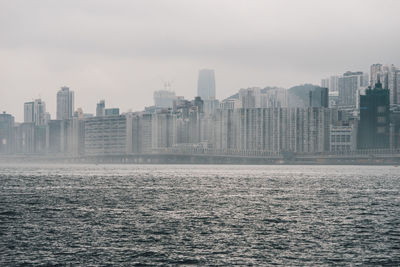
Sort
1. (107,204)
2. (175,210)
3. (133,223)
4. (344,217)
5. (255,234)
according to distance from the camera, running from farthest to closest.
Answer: (107,204), (175,210), (344,217), (133,223), (255,234)

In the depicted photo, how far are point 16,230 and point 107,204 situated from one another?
1190 inches

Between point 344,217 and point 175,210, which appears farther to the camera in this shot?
point 175,210

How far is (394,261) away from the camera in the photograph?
48812 mm

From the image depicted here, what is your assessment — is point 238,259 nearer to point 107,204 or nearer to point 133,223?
point 133,223

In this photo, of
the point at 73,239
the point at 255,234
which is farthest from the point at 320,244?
the point at 73,239

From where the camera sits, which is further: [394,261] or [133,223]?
[133,223]

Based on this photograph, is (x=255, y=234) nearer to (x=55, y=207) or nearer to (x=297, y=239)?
(x=297, y=239)

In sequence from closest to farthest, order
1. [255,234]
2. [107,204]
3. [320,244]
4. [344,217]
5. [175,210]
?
1. [320,244]
2. [255,234]
3. [344,217]
4. [175,210]
5. [107,204]

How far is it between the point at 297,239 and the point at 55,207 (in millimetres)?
39470

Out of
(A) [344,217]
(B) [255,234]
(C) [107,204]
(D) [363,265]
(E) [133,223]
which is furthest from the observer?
(C) [107,204]

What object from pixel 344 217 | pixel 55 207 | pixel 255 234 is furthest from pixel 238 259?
pixel 55 207

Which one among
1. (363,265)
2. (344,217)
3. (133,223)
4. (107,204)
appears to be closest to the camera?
(363,265)

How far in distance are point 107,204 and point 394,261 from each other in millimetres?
52488

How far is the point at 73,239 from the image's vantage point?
5794cm
